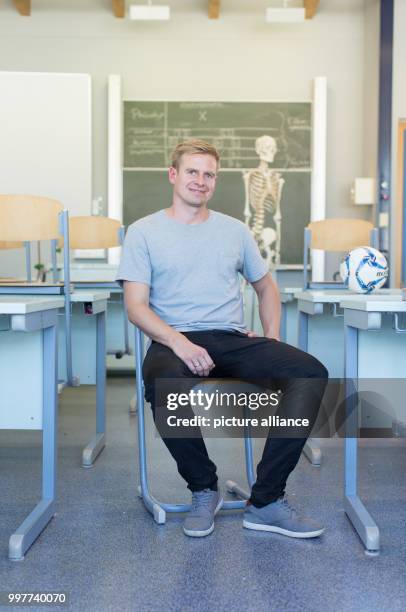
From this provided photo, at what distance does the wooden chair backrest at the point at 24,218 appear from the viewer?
8.29 ft

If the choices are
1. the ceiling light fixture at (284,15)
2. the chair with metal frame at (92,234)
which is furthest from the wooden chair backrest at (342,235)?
the ceiling light fixture at (284,15)

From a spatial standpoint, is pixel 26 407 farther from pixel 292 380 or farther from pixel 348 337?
pixel 348 337

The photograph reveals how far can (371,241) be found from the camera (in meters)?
3.42

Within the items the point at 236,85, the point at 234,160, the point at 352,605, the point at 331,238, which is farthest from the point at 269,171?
the point at 352,605

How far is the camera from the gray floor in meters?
1.40

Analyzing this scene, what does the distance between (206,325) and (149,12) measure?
153 inches

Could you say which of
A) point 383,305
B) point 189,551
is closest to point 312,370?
point 383,305

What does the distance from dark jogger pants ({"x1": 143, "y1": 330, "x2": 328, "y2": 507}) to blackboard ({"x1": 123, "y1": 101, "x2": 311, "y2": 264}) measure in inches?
145

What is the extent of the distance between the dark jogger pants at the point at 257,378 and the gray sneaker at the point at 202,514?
25 mm

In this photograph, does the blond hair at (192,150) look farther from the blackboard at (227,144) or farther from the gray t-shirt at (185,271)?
the blackboard at (227,144)

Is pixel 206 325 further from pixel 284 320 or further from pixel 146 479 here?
pixel 284 320

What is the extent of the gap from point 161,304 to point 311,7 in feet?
14.1

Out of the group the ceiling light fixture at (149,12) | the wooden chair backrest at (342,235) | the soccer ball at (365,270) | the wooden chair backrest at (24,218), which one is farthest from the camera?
the ceiling light fixture at (149,12)

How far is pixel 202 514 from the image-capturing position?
179 centimetres
